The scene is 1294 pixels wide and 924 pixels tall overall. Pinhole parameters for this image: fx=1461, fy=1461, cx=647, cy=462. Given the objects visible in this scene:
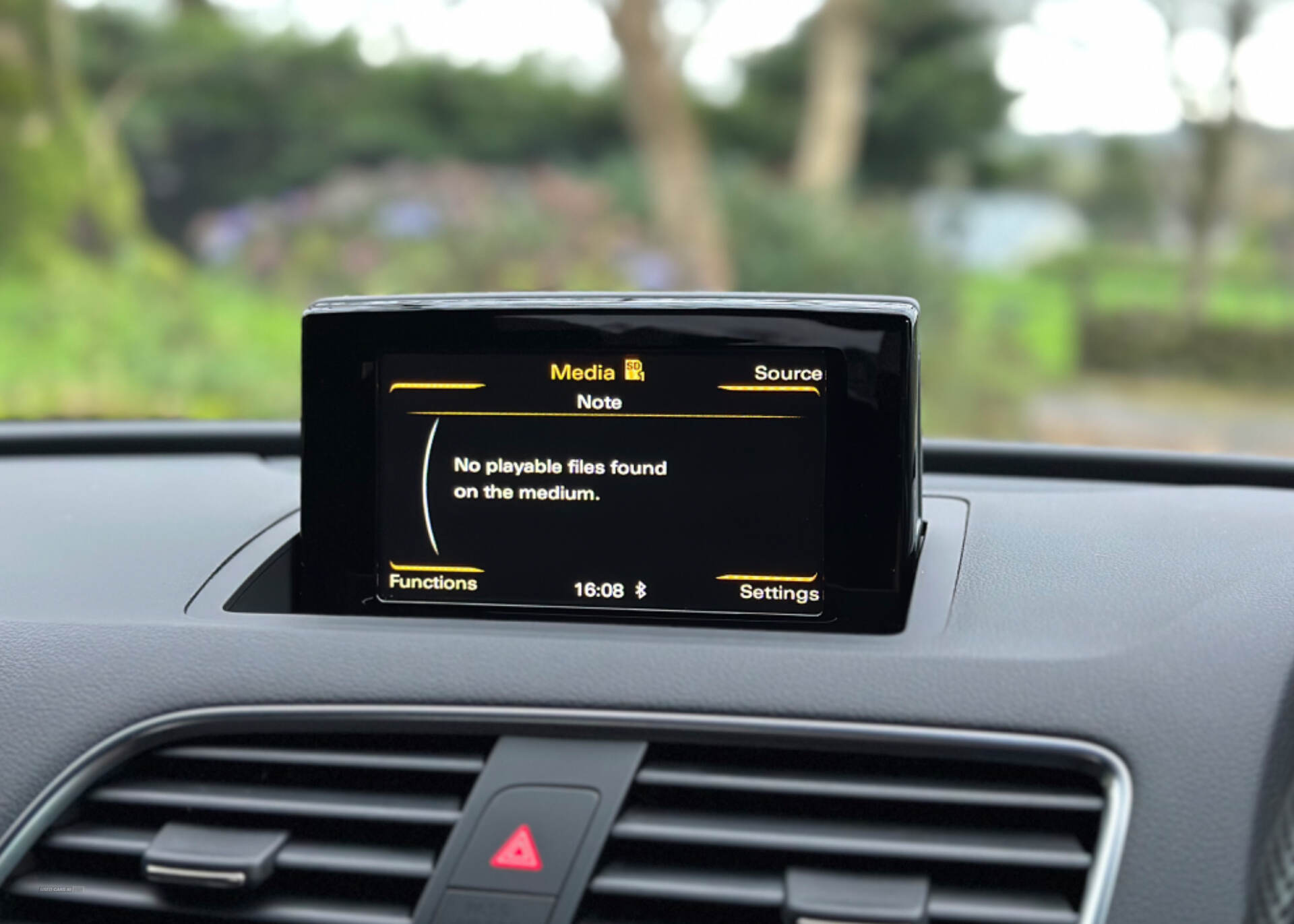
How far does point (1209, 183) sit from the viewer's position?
1317 cm

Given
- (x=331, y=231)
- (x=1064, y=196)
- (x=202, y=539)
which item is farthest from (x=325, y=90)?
(x=202, y=539)

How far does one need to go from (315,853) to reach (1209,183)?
42.4 ft

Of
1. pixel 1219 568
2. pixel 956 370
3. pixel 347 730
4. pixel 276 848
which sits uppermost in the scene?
pixel 1219 568

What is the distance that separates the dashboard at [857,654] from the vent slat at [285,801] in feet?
0.28

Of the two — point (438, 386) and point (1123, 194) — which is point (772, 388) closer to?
point (438, 386)

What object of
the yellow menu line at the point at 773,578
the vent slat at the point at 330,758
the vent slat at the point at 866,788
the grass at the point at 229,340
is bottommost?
the grass at the point at 229,340

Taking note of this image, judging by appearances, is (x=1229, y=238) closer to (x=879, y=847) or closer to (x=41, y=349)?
(x=41, y=349)

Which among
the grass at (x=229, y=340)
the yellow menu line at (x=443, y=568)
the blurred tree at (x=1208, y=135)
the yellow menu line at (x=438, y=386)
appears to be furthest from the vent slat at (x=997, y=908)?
the blurred tree at (x=1208, y=135)

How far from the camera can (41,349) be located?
9.60 metres

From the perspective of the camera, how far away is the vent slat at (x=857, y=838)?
1.74 metres

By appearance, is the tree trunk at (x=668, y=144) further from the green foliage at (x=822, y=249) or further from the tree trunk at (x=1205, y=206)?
the tree trunk at (x=1205, y=206)

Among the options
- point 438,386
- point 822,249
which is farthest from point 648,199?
point 438,386

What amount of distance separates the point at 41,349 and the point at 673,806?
28.9ft

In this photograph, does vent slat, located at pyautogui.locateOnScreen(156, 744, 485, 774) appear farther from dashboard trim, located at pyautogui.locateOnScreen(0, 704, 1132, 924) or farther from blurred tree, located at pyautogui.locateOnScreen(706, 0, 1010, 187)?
blurred tree, located at pyautogui.locateOnScreen(706, 0, 1010, 187)
